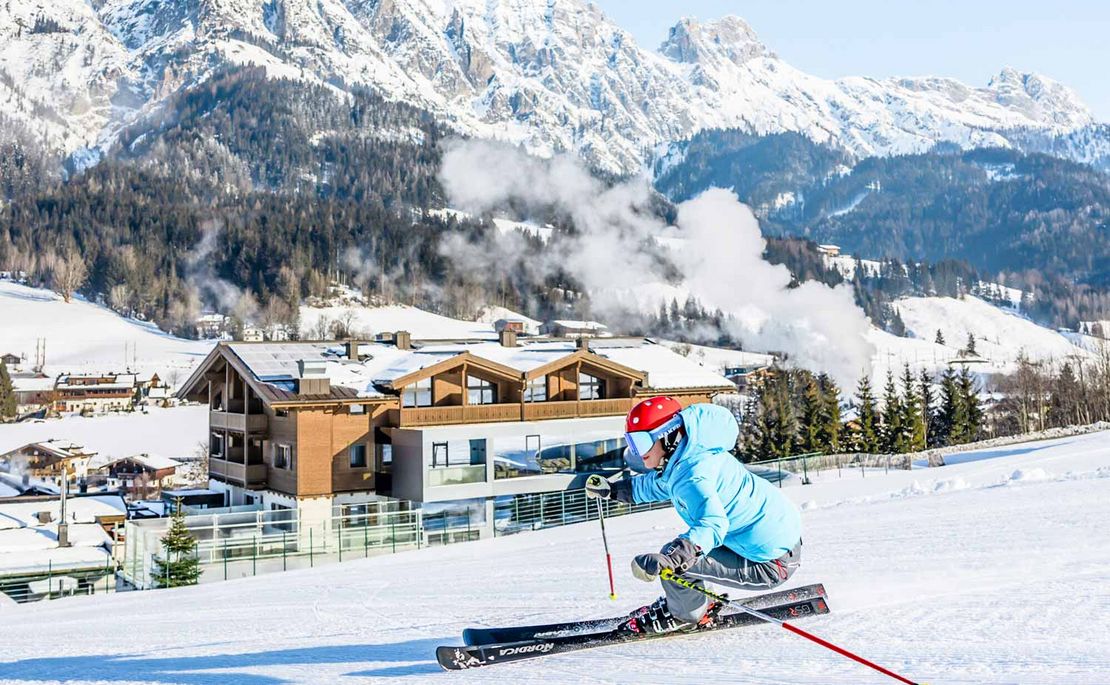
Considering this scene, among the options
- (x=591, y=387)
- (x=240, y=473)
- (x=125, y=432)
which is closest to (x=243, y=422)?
(x=240, y=473)

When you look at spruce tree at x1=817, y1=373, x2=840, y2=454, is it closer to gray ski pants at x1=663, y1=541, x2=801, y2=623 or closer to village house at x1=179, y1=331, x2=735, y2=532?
village house at x1=179, y1=331, x2=735, y2=532

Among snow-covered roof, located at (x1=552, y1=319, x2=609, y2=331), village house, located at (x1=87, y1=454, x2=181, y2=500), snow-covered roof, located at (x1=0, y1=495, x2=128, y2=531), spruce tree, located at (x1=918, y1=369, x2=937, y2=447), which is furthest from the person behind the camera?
snow-covered roof, located at (x1=552, y1=319, x2=609, y2=331)

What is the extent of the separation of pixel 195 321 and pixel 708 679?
5470 inches

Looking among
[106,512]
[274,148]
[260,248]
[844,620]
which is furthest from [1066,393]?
[274,148]

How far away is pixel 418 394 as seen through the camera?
2986cm

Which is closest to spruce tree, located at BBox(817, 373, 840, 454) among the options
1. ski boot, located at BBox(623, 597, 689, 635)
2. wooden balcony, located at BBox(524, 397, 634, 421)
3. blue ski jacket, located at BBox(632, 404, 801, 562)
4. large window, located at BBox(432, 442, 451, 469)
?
wooden balcony, located at BBox(524, 397, 634, 421)

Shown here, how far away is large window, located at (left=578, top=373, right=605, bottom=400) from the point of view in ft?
107

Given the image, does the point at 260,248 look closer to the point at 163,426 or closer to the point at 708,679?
the point at 163,426

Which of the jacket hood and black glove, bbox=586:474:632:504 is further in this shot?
black glove, bbox=586:474:632:504

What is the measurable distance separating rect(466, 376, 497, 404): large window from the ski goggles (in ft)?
84.1

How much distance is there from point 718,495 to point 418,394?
83.7ft

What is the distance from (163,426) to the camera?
270 feet

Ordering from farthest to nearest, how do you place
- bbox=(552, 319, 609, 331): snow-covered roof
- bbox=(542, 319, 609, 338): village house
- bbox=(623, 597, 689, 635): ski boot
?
bbox=(552, 319, 609, 331): snow-covered roof
bbox=(542, 319, 609, 338): village house
bbox=(623, 597, 689, 635): ski boot

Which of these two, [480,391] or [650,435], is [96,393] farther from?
[650,435]
